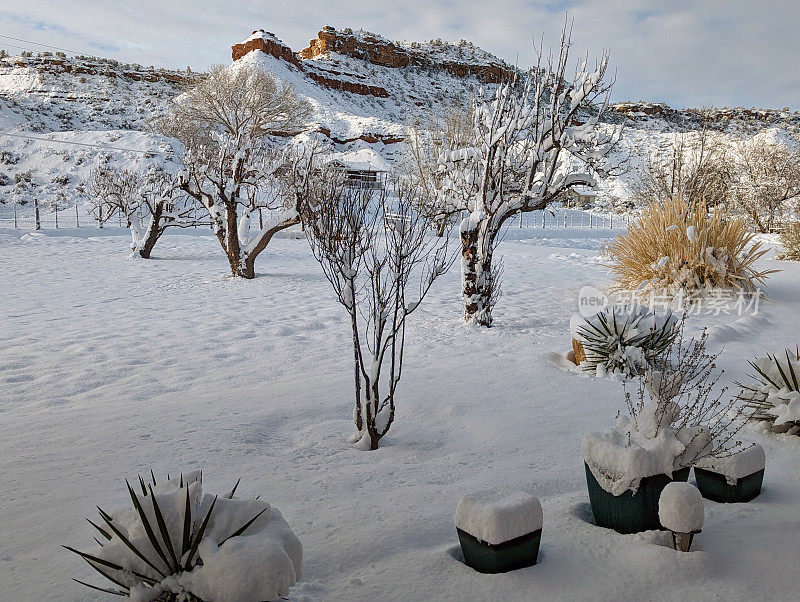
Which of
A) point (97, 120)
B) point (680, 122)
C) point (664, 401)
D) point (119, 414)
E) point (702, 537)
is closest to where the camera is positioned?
point (702, 537)

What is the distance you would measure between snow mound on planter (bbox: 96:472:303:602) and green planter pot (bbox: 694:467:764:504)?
7.02 ft

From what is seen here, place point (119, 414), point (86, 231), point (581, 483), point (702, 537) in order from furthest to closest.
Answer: point (86, 231), point (119, 414), point (581, 483), point (702, 537)

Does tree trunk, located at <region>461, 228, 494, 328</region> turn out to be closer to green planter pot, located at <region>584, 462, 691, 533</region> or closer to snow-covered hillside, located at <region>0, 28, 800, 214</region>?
green planter pot, located at <region>584, 462, 691, 533</region>

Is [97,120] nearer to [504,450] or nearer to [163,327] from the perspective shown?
[163,327]

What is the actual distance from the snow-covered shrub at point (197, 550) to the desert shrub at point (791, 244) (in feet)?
47.8

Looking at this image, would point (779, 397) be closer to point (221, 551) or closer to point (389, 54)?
point (221, 551)

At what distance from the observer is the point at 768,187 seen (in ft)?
75.9

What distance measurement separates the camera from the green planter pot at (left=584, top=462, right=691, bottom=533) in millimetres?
2477

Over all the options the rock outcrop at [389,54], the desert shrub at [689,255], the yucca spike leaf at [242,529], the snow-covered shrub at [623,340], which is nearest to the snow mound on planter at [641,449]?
the yucca spike leaf at [242,529]

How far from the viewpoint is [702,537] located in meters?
2.46

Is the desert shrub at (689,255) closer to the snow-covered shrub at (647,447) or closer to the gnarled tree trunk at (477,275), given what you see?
the gnarled tree trunk at (477,275)

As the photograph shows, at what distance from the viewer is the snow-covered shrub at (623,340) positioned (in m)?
5.34

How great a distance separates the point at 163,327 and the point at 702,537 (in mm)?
6542

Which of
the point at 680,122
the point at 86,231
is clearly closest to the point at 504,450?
the point at 86,231
